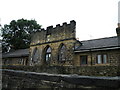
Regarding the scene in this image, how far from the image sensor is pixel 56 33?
17344mm

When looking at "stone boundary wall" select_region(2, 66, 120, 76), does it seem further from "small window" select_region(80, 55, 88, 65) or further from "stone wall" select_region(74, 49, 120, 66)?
"small window" select_region(80, 55, 88, 65)

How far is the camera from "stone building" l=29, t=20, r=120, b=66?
1293 cm

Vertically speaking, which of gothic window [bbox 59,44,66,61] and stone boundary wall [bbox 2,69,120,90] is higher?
gothic window [bbox 59,44,66,61]

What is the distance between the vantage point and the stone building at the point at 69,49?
12925 mm

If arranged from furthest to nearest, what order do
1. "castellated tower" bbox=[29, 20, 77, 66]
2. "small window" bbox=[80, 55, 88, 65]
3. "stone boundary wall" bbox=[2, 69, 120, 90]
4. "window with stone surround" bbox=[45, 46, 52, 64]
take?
"window with stone surround" bbox=[45, 46, 52, 64], "castellated tower" bbox=[29, 20, 77, 66], "small window" bbox=[80, 55, 88, 65], "stone boundary wall" bbox=[2, 69, 120, 90]

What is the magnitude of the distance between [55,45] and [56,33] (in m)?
2.03

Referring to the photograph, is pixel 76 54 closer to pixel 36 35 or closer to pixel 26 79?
pixel 36 35

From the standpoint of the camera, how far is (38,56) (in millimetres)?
18406

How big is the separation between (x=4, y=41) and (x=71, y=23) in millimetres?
27726

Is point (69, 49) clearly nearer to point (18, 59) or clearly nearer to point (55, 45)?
point (55, 45)

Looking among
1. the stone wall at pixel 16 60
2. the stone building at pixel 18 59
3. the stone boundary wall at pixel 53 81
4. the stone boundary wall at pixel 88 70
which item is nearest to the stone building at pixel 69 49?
the stone building at pixel 18 59

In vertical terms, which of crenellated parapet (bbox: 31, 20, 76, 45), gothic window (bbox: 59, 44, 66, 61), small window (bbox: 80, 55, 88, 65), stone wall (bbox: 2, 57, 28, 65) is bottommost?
stone wall (bbox: 2, 57, 28, 65)

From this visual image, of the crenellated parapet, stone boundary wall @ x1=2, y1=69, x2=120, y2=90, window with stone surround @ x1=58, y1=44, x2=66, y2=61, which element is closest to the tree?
the crenellated parapet

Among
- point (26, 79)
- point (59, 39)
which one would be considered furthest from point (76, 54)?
point (26, 79)
